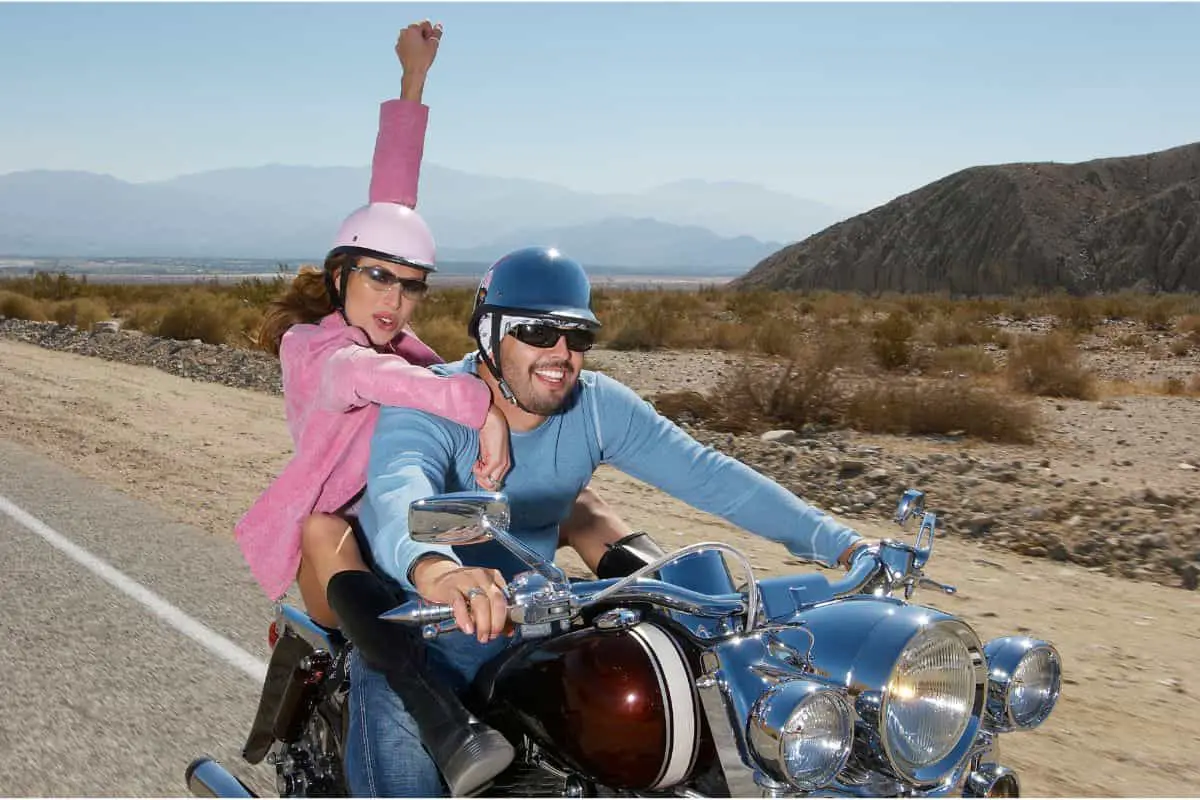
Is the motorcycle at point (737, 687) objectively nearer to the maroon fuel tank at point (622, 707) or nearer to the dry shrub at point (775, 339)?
the maroon fuel tank at point (622, 707)

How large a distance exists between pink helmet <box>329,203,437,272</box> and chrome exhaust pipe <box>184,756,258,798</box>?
1.50 meters

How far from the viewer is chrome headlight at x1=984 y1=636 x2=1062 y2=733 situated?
2.22 meters

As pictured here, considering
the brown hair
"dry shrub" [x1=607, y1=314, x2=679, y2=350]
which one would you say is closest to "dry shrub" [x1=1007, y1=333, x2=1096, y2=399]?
"dry shrub" [x1=607, y1=314, x2=679, y2=350]

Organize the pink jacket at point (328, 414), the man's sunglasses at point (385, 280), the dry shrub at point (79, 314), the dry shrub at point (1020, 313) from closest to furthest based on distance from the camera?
the pink jacket at point (328, 414) → the man's sunglasses at point (385, 280) → the dry shrub at point (79, 314) → the dry shrub at point (1020, 313)

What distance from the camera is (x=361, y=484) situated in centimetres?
355

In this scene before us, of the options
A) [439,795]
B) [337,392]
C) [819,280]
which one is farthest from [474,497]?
[819,280]

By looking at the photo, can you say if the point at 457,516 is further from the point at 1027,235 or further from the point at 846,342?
the point at 1027,235

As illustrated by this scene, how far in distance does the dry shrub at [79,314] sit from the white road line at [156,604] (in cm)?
2261

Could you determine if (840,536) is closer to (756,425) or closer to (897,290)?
(756,425)

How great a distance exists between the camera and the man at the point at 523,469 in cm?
258

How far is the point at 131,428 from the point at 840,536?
1097 cm

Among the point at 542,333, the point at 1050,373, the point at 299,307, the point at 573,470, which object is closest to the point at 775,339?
the point at 1050,373

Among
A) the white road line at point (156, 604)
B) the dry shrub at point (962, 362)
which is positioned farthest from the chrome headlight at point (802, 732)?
the dry shrub at point (962, 362)

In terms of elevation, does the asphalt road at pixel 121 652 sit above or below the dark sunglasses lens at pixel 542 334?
below
